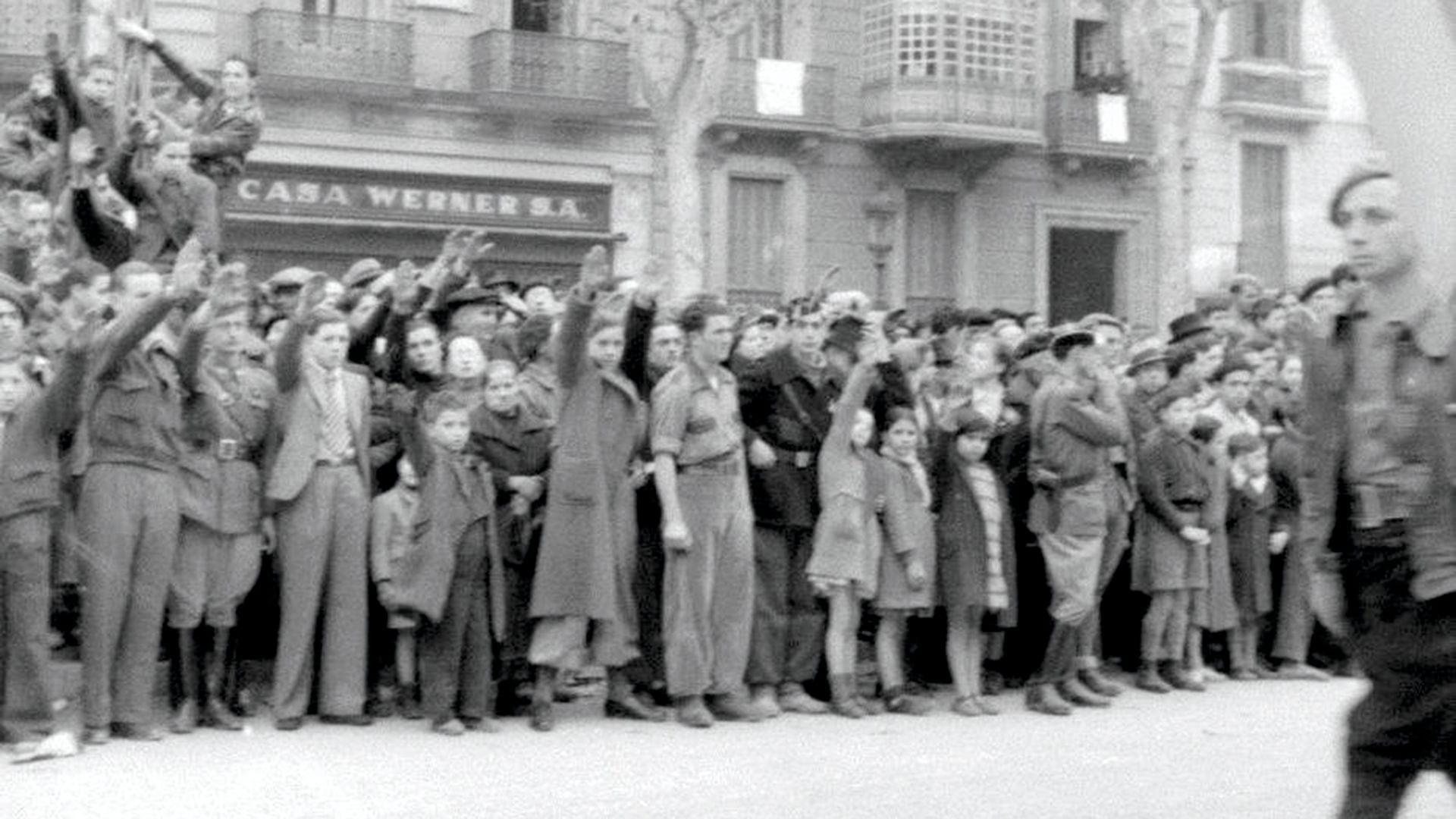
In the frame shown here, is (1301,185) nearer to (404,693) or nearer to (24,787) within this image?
(404,693)

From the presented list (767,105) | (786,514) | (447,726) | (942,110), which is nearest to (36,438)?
(447,726)

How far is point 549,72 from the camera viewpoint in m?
27.7

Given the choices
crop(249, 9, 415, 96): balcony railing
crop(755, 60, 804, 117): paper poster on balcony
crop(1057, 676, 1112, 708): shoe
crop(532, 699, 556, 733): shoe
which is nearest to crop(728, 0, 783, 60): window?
crop(755, 60, 804, 117): paper poster on balcony

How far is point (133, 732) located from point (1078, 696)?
491 centimetres

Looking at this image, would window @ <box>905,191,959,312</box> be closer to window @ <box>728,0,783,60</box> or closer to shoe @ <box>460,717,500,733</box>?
window @ <box>728,0,783,60</box>

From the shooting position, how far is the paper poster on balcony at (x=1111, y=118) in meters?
32.0

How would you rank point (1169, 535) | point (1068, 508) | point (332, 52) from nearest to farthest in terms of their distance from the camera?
point (1068, 508) → point (1169, 535) → point (332, 52)

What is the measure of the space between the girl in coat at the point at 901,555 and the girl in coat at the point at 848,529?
0.08 meters

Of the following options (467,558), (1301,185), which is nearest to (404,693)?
(467,558)

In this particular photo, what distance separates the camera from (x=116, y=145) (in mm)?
11867

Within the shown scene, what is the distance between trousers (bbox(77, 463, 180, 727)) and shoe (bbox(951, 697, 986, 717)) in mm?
4072

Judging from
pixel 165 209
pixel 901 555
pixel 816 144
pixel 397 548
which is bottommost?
pixel 901 555

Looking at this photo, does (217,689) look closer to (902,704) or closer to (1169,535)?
(902,704)

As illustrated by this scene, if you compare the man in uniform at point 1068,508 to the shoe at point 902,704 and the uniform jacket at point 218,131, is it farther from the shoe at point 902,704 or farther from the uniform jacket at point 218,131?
the uniform jacket at point 218,131
